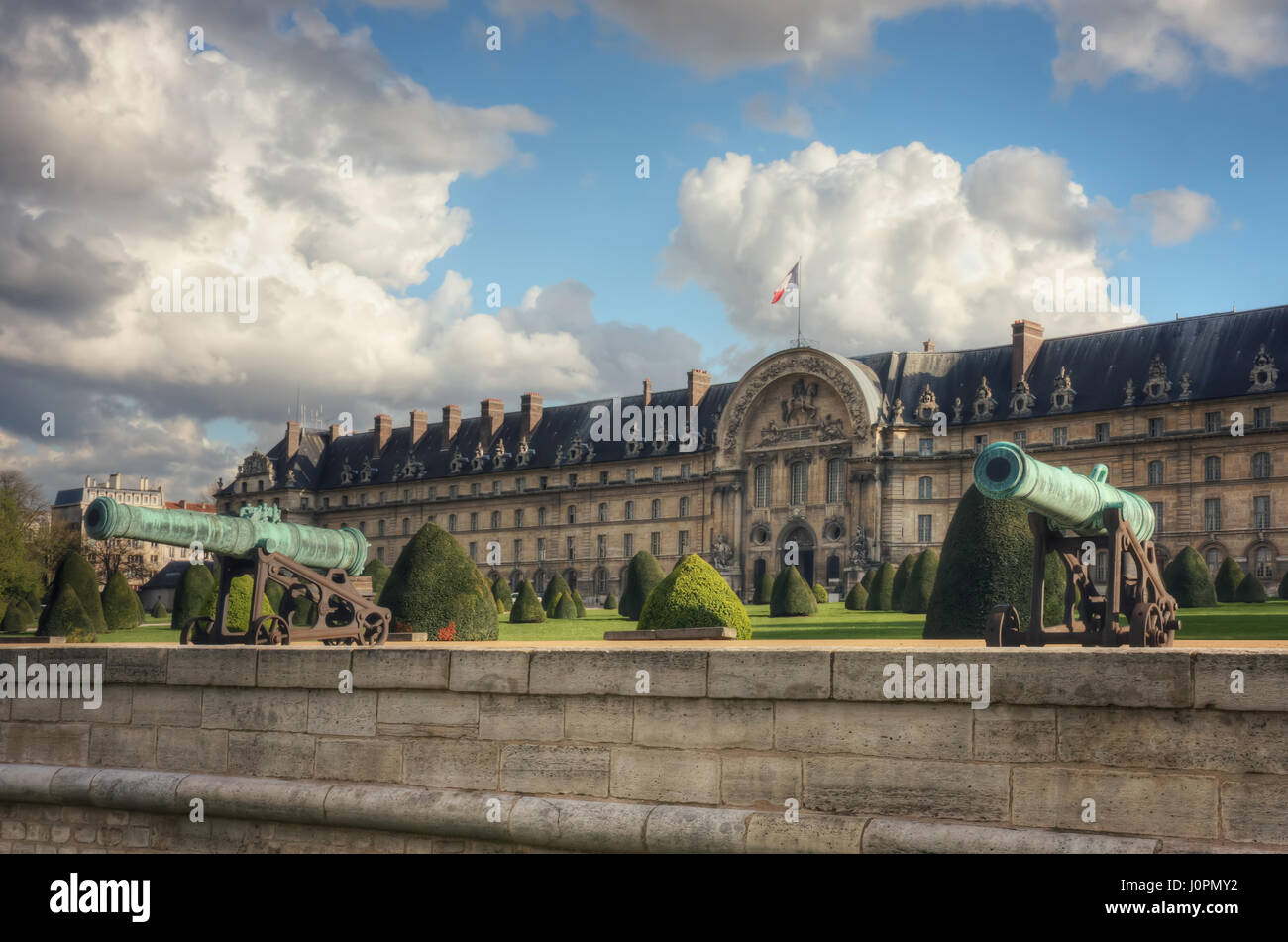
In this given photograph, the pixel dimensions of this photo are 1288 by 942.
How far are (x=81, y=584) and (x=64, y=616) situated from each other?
6.75 ft

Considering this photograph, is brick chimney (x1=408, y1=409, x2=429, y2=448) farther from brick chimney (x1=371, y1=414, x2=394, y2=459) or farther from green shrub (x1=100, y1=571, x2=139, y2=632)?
green shrub (x1=100, y1=571, x2=139, y2=632)

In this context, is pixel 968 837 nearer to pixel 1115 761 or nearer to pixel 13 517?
pixel 1115 761

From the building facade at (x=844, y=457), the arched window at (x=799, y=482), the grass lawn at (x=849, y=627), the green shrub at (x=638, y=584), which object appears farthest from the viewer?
the arched window at (x=799, y=482)

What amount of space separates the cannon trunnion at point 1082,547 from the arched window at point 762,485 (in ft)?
184

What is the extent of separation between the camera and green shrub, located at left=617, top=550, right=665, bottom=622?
143 feet

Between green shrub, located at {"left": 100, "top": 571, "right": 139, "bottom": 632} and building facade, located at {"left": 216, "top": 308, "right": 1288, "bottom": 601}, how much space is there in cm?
3309

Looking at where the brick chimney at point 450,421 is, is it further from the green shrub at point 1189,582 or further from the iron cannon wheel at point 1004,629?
the iron cannon wheel at point 1004,629

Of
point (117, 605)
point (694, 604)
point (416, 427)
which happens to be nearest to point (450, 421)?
point (416, 427)

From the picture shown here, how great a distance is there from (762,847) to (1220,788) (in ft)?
8.09

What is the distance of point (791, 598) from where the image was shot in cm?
4125

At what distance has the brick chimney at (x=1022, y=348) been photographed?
210 feet

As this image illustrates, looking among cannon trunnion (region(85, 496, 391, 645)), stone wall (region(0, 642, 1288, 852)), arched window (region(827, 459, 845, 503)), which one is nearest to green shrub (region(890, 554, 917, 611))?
arched window (region(827, 459, 845, 503))

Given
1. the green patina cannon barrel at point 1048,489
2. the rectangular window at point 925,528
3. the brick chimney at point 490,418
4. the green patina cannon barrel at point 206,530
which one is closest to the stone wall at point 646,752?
the green patina cannon barrel at point 206,530
